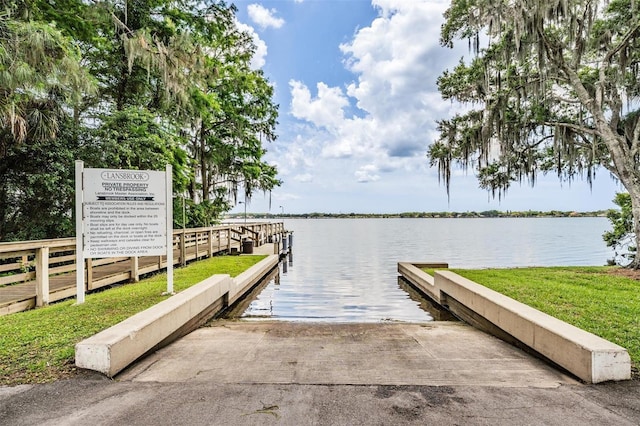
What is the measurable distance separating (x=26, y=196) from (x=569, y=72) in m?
14.3

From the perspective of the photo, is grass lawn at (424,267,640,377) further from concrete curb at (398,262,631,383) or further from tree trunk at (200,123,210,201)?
tree trunk at (200,123,210,201)

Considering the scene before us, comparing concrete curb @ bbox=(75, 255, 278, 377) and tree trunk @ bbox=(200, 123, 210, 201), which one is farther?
tree trunk @ bbox=(200, 123, 210, 201)

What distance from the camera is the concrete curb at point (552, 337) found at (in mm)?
2906

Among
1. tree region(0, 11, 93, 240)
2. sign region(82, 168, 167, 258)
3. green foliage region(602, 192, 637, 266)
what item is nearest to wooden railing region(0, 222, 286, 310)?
sign region(82, 168, 167, 258)

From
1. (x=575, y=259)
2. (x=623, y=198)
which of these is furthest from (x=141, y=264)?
(x=575, y=259)

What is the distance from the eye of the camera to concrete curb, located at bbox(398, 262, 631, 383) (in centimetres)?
291

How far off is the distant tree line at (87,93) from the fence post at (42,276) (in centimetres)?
292

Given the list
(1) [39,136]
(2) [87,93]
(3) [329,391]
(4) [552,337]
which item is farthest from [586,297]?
(1) [39,136]

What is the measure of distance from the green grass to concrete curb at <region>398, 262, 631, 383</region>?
410 cm

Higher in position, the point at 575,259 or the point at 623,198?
the point at 623,198

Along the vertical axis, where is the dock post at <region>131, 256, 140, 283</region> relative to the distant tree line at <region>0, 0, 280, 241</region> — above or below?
below

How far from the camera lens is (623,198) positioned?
481 inches

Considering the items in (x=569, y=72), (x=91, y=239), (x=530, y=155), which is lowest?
(x=91, y=239)

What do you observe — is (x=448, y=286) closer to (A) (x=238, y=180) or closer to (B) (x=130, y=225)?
(B) (x=130, y=225)
